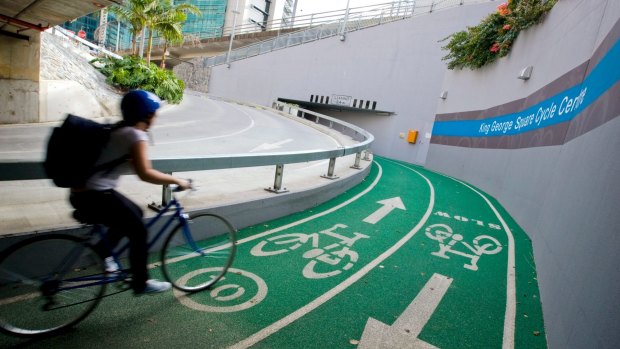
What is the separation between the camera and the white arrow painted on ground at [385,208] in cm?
760

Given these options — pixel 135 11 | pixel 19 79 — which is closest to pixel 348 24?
pixel 135 11

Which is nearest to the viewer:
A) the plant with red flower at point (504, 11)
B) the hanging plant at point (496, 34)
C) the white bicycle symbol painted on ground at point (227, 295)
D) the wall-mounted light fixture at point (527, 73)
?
the white bicycle symbol painted on ground at point (227, 295)

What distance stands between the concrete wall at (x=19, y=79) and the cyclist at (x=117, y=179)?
43.4 feet

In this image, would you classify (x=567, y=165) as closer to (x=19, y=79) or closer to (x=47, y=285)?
(x=47, y=285)

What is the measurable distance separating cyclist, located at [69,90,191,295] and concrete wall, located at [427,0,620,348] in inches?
150

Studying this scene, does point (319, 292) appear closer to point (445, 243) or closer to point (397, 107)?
point (445, 243)

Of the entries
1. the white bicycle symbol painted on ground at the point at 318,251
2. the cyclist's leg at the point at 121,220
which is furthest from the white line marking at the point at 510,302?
the cyclist's leg at the point at 121,220

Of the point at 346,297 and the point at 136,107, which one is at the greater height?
the point at 136,107

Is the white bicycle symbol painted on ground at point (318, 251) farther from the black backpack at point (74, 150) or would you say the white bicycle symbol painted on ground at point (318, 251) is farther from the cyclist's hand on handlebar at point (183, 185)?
the black backpack at point (74, 150)

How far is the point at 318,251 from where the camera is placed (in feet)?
18.2

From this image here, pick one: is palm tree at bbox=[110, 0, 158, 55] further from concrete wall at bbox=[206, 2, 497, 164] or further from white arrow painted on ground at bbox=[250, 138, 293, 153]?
white arrow painted on ground at bbox=[250, 138, 293, 153]

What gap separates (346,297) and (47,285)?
2969 millimetres

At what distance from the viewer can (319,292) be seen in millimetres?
4359

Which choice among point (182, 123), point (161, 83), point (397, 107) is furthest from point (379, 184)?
point (161, 83)
